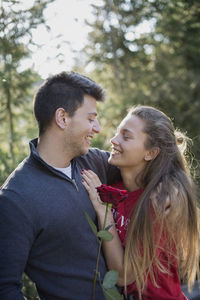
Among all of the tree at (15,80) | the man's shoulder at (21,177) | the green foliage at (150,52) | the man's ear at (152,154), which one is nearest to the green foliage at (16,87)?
the tree at (15,80)

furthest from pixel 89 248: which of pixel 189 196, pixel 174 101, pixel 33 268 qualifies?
pixel 174 101

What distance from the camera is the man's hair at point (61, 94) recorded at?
8.02 feet

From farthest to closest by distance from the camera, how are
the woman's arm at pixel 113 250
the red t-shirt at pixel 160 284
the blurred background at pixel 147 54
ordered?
the blurred background at pixel 147 54, the red t-shirt at pixel 160 284, the woman's arm at pixel 113 250

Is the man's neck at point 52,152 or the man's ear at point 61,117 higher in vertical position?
the man's ear at point 61,117

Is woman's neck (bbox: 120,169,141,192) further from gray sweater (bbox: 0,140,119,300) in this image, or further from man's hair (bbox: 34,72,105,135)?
man's hair (bbox: 34,72,105,135)

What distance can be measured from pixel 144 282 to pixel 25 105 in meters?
3.20

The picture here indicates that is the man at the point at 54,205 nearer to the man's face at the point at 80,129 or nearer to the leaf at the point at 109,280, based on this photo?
the man's face at the point at 80,129

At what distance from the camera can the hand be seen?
7.45 ft

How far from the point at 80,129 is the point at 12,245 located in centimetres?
92

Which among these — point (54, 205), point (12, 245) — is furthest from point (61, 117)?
point (12, 245)

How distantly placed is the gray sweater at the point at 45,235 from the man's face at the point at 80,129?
25cm

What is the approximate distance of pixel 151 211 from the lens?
7.38 feet

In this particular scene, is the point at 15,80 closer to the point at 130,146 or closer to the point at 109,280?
the point at 130,146

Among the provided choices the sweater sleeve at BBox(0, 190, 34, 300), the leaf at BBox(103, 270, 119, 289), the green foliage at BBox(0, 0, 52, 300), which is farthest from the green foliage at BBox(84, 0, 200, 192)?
the leaf at BBox(103, 270, 119, 289)
